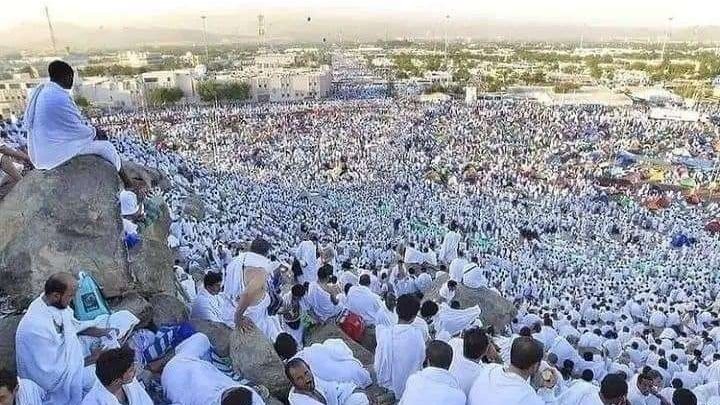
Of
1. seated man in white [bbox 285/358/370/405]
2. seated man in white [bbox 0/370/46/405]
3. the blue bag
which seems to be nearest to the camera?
seated man in white [bbox 0/370/46/405]

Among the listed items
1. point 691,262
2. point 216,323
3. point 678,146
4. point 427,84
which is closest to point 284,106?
point 427,84

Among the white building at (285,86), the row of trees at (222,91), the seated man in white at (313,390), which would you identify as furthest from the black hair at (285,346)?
the white building at (285,86)

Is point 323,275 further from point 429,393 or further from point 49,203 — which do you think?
point 429,393

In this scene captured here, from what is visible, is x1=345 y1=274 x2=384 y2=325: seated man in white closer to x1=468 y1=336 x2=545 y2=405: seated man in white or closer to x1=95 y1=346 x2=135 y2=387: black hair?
x1=468 y1=336 x2=545 y2=405: seated man in white

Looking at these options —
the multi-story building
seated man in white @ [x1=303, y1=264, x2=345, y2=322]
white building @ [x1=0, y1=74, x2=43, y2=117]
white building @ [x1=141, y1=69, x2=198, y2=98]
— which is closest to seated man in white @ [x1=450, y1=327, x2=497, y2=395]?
seated man in white @ [x1=303, y1=264, x2=345, y2=322]

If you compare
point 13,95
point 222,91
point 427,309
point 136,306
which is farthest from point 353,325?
point 222,91
